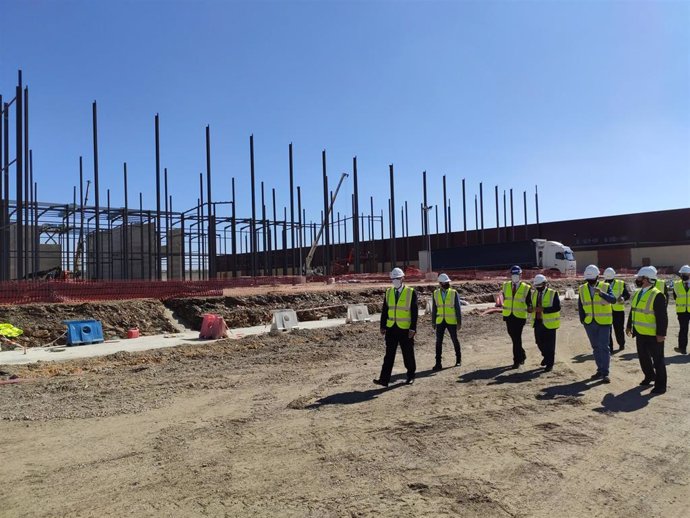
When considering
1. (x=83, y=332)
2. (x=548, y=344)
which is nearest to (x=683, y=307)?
(x=548, y=344)

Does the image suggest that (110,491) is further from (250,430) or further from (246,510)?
(250,430)

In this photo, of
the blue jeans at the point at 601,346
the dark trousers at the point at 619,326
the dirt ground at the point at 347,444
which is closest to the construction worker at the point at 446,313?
the dirt ground at the point at 347,444

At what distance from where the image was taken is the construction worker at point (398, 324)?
336 inches

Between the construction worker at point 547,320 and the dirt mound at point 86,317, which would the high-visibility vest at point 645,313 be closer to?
the construction worker at point 547,320

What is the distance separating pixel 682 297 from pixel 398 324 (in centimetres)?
687

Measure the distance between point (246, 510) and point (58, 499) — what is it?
61.4 inches

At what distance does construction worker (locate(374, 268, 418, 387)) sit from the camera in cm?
854

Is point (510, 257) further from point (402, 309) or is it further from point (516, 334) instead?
point (402, 309)

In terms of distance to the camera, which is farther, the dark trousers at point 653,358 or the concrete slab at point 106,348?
the concrete slab at point 106,348

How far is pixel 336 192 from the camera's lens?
4288cm

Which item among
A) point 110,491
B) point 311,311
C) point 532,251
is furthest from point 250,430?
point 532,251

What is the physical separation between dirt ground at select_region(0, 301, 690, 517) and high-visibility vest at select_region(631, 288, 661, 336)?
2.90ft

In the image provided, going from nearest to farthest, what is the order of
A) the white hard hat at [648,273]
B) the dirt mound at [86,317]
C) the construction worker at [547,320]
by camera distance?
1. the white hard hat at [648,273]
2. the construction worker at [547,320]
3. the dirt mound at [86,317]

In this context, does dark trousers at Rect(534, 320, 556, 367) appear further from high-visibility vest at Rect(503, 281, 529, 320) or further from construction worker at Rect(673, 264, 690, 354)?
construction worker at Rect(673, 264, 690, 354)
